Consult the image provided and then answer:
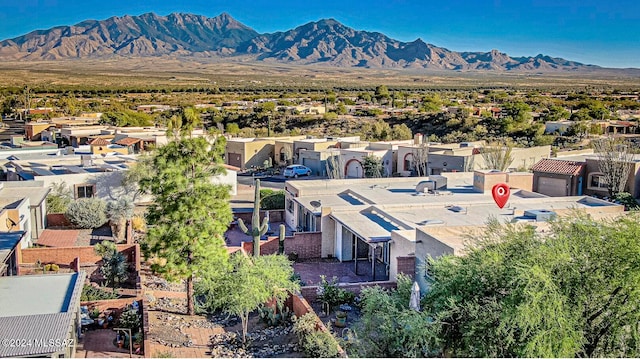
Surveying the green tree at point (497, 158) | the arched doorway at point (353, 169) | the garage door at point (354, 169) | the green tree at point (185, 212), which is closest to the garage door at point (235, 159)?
the arched doorway at point (353, 169)

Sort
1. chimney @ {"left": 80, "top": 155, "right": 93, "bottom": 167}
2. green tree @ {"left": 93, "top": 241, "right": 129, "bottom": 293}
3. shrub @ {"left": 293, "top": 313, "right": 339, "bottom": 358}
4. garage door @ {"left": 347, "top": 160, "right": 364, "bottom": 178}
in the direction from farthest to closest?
garage door @ {"left": 347, "top": 160, "right": 364, "bottom": 178}, chimney @ {"left": 80, "top": 155, "right": 93, "bottom": 167}, green tree @ {"left": 93, "top": 241, "right": 129, "bottom": 293}, shrub @ {"left": 293, "top": 313, "right": 339, "bottom": 358}

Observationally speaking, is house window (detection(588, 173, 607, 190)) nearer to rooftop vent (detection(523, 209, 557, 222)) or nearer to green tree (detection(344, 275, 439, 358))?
rooftop vent (detection(523, 209, 557, 222))

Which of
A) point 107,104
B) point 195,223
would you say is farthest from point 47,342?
point 107,104

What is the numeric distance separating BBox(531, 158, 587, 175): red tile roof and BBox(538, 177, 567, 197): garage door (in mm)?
418

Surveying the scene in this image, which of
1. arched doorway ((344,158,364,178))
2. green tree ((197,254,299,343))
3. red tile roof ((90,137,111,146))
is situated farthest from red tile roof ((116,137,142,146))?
green tree ((197,254,299,343))

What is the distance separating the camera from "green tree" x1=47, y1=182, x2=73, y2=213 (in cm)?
2684

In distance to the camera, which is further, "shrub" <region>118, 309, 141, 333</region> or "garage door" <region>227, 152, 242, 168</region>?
"garage door" <region>227, 152, 242, 168</region>

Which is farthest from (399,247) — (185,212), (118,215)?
(118,215)

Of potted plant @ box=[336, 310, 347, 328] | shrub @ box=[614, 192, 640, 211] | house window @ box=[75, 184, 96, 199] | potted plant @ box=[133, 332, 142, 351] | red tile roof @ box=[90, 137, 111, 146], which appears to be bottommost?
potted plant @ box=[336, 310, 347, 328]

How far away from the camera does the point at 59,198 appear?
27609 millimetres

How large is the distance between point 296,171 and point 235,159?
6.73 m

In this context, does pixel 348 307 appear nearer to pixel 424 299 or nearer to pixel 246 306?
pixel 246 306

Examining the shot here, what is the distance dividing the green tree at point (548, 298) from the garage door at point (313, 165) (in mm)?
33744

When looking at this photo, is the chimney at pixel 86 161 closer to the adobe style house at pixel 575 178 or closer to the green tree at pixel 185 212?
the green tree at pixel 185 212
